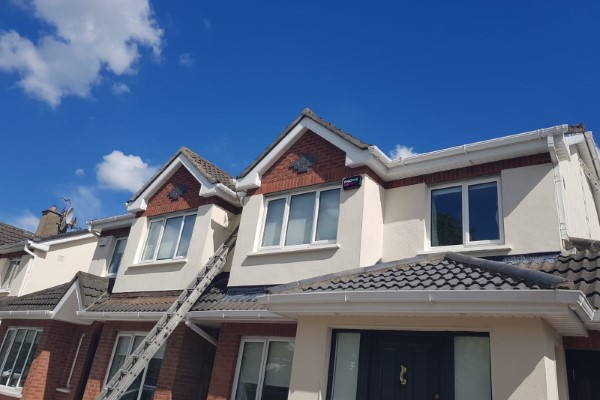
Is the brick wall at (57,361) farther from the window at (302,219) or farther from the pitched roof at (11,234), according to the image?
the pitched roof at (11,234)

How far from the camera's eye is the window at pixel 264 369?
925 centimetres

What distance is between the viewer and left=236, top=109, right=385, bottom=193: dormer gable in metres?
10.1

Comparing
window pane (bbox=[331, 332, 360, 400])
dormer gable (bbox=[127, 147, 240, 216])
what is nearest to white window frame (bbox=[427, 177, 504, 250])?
window pane (bbox=[331, 332, 360, 400])

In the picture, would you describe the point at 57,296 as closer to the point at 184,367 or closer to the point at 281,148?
the point at 184,367

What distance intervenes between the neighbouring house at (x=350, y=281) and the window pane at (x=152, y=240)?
0.14 feet

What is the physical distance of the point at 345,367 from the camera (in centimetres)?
738

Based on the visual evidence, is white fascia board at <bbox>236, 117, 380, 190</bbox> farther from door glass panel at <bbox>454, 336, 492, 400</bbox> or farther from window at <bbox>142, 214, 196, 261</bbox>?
door glass panel at <bbox>454, 336, 492, 400</bbox>

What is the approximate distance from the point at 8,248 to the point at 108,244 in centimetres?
754

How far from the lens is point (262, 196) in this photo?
11.3m

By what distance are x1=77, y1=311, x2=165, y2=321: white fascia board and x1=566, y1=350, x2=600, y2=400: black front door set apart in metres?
8.14

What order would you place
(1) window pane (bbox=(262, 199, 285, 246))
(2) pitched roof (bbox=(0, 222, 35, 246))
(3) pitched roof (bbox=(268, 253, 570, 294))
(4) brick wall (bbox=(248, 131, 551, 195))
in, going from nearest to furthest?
(3) pitched roof (bbox=(268, 253, 570, 294)) → (4) brick wall (bbox=(248, 131, 551, 195)) → (1) window pane (bbox=(262, 199, 285, 246)) → (2) pitched roof (bbox=(0, 222, 35, 246))

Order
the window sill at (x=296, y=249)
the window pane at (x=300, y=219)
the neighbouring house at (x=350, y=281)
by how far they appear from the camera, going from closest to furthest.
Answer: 1. the neighbouring house at (x=350, y=281)
2. the window sill at (x=296, y=249)
3. the window pane at (x=300, y=219)

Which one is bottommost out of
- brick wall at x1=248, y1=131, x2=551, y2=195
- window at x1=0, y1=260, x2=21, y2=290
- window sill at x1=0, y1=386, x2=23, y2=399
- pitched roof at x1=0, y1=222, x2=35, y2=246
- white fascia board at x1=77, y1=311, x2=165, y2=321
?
window sill at x1=0, y1=386, x2=23, y2=399

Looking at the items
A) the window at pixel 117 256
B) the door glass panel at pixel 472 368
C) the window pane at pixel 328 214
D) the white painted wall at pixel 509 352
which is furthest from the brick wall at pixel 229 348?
the window at pixel 117 256
